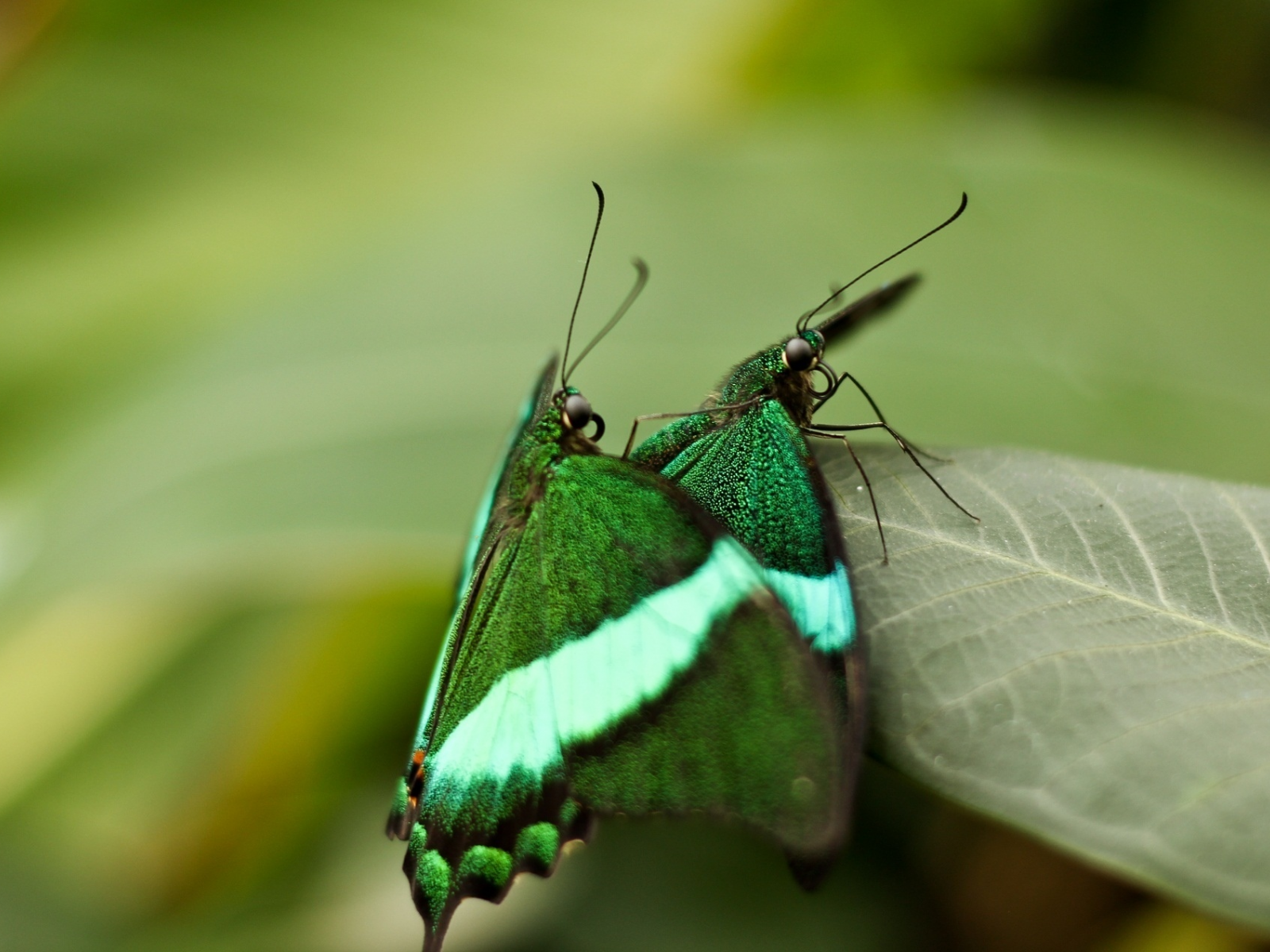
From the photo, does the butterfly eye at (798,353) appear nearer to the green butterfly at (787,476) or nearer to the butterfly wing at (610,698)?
the green butterfly at (787,476)

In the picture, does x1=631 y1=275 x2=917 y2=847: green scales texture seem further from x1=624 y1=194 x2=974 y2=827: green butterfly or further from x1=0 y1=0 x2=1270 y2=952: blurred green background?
x1=0 y1=0 x2=1270 y2=952: blurred green background

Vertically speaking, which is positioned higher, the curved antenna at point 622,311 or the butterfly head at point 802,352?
the curved antenna at point 622,311

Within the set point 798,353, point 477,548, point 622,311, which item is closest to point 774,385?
point 798,353

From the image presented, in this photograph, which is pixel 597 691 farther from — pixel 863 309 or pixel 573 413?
pixel 863 309

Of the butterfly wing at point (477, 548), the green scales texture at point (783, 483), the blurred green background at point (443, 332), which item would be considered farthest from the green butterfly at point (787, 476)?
the blurred green background at point (443, 332)

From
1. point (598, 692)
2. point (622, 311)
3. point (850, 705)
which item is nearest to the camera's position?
point (850, 705)

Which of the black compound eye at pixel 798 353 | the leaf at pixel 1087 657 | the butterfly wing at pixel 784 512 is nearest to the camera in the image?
the leaf at pixel 1087 657

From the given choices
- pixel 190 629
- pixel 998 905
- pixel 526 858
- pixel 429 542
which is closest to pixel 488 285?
pixel 429 542

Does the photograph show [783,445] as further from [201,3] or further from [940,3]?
[201,3]
